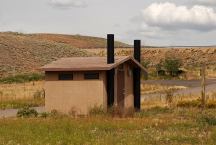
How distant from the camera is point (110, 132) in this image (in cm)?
1933

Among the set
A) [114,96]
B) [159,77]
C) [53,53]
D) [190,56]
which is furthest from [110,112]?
[190,56]

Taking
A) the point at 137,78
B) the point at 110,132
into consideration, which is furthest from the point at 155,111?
the point at 110,132

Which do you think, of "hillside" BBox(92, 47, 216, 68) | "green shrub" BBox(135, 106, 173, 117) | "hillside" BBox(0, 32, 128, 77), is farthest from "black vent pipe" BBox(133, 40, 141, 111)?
"hillside" BBox(92, 47, 216, 68)

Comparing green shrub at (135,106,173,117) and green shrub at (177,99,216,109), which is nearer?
green shrub at (135,106,173,117)

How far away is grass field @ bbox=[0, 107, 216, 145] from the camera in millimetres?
16359

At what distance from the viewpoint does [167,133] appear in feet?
61.4

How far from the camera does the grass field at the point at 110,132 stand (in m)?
16.4

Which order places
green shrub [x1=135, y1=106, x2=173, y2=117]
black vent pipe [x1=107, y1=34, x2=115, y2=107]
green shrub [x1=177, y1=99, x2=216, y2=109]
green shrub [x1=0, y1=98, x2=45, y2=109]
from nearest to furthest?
green shrub [x1=135, y1=106, x2=173, y2=117] → black vent pipe [x1=107, y1=34, x2=115, y2=107] → green shrub [x1=177, y1=99, x2=216, y2=109] → green shrub [x1=0, y1=98, x2=45, y2=109]

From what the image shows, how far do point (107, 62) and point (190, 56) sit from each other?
412 feet

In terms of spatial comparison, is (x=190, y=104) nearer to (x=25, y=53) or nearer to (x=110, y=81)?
(x=110, y=81)

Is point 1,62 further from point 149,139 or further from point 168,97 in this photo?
point 149,139

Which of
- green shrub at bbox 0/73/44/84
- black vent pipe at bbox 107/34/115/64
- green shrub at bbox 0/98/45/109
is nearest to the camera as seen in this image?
black vent pipe at bbox 107/34/115/64

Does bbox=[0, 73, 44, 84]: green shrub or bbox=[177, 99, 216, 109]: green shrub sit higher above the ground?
bbox=[0, 73, 44, 84]: green shrub

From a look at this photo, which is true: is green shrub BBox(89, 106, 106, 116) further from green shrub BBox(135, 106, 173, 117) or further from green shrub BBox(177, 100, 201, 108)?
green shrub BBox(177, 100, 201, 108)
